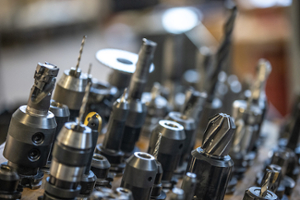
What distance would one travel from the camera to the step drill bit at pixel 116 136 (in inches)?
27.8

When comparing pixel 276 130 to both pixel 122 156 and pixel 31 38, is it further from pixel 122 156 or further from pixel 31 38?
pixel 31 38

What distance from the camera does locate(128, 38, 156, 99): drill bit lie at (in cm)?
71

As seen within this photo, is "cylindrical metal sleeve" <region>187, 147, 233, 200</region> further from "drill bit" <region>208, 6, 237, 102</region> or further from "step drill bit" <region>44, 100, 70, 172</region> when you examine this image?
"drill bit" <region>208, 6, 237, 102</region>

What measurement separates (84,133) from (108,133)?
259mm

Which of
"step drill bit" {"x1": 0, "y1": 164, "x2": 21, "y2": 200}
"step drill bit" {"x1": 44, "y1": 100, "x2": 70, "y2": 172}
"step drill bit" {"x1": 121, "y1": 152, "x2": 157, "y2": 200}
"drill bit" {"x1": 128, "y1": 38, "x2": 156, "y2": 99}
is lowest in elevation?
"step drill bit" {"x1": 0, "y1": 164, "x2": 21, "y2": 200}

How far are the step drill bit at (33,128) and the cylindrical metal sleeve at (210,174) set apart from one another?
0.82ft

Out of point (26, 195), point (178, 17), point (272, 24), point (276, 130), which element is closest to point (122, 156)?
point (26, 195)

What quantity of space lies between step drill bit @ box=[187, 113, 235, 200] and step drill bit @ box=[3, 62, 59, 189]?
0.83 feet

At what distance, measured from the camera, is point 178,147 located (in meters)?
0.67

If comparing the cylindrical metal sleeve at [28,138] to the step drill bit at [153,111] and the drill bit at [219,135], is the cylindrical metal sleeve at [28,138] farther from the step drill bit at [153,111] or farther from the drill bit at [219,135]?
the step drill bit at [153,111]

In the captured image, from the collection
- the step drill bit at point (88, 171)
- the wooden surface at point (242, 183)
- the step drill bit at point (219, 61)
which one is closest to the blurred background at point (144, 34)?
the step drill bit at point (219, 61)

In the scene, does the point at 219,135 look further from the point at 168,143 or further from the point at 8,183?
the point at 8,183

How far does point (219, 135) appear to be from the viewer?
575 millimetres

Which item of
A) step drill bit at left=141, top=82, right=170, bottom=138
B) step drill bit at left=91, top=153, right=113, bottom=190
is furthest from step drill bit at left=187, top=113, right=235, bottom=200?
step drill bit at left=141, top=82, right=170, bottom=138
